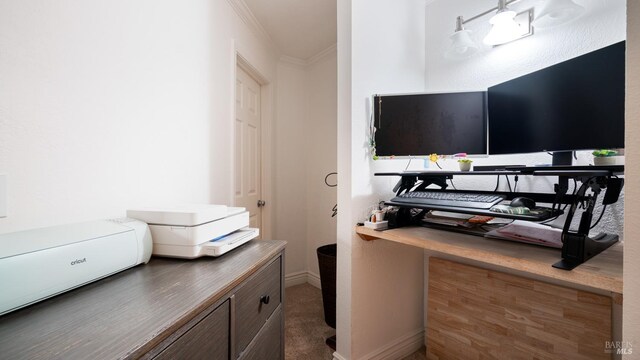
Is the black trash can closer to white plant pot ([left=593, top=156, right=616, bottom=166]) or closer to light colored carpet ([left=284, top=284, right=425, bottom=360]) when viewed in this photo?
light colored carpet ([left=284, top=284, right=425, bottom=360])

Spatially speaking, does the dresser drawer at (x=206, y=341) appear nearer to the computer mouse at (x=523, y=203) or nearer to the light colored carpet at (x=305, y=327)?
the computer mouse at (x=523, y=203)

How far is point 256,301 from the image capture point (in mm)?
876

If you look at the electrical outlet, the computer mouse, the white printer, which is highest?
the electrical outlet

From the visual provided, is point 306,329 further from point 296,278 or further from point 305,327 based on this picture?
point 296,278

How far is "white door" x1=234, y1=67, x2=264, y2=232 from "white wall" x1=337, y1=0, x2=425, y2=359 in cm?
102

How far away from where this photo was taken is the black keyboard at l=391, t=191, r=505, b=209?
3.64ft

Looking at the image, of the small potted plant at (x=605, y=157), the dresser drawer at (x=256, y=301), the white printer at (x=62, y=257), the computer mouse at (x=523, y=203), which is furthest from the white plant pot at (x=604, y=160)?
the white printer at (x=62, y=257)

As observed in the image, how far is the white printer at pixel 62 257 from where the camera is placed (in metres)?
0.52

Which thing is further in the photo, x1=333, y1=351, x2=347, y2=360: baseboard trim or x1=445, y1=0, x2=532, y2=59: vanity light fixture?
x1=333, y1=351, x2=347, y2=360: baseboard trim

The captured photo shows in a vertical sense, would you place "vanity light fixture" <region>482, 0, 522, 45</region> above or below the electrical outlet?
above

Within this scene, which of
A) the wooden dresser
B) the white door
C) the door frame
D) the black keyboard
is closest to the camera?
the wooden dresser

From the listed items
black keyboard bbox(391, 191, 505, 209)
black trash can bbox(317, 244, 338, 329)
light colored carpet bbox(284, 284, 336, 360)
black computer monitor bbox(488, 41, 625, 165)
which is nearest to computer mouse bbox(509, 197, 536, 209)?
black keyboard bbox(391, 191, 505, 209)

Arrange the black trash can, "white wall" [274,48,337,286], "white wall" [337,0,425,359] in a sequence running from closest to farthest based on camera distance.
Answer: "white wall" [337,0,425,359]
the black trash can
"white wall" [274,48,337,286]

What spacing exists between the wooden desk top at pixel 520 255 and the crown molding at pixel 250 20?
192cm
